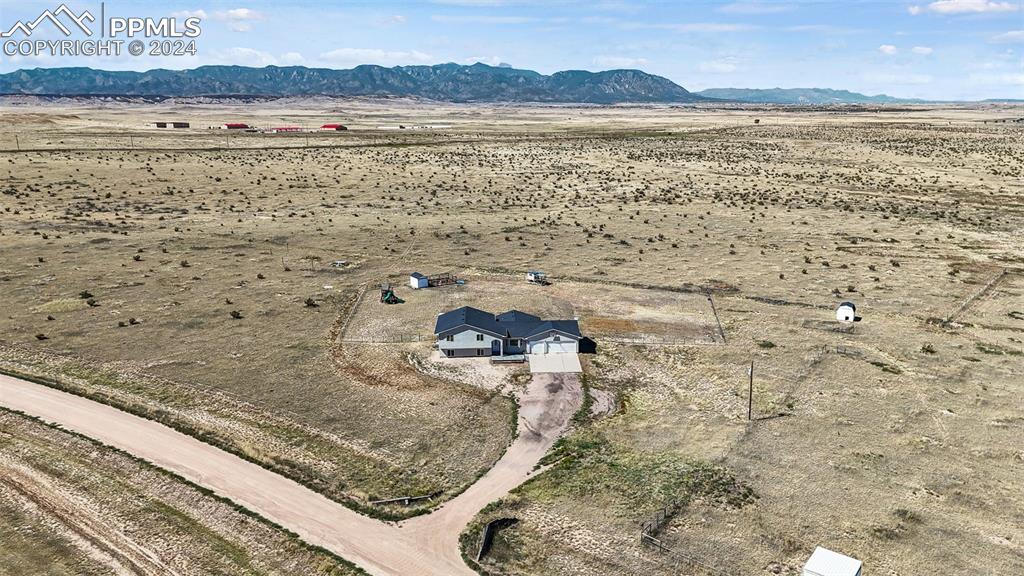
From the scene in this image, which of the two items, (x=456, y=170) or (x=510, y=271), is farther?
(x=456, y=170)

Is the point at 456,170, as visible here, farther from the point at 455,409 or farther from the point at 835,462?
the point at 835,462

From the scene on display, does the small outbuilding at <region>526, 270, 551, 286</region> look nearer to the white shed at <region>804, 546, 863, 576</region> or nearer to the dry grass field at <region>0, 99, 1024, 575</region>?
the dry grass field at <region>0, 99, 1024, 575</region>

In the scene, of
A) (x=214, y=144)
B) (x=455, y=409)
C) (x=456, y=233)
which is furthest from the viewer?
(x=214, y=144)

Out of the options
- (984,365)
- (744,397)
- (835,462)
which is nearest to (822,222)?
(984,365)

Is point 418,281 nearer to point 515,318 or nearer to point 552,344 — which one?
point 515,318

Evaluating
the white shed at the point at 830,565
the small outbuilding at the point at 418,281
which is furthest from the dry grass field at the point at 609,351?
the small outbuilding at the point at 418,281

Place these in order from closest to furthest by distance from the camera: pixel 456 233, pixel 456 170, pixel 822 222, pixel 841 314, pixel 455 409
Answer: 1. pixel 455 409
2. pixel 841 314
3. pixel 456 233
4. pixel 822 222
5. pixel 456 170

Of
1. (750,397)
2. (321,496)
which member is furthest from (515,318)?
(321,496)
